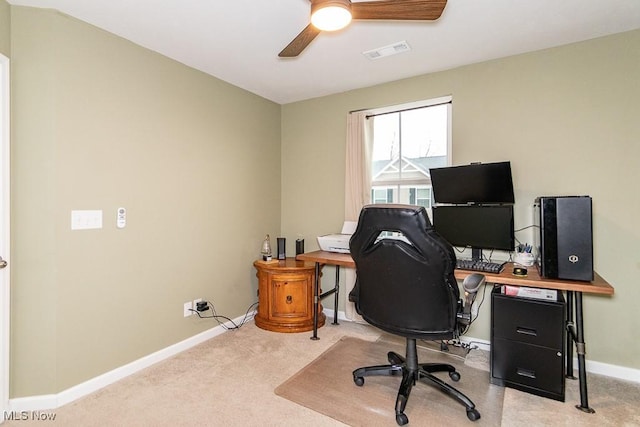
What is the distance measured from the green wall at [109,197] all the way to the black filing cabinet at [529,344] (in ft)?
7.88

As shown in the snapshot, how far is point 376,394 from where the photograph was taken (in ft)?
6.91

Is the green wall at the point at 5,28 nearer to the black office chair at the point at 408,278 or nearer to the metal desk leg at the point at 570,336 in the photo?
the black office chair at the point at 408,278

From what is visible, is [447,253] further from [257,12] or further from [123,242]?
[123,242]

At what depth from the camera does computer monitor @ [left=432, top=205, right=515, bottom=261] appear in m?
2.49

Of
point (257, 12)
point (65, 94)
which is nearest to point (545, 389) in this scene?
point (257, 12)

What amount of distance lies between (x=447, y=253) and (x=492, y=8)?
159 centimetres

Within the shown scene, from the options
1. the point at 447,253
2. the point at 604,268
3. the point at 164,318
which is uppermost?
the point at 447,253

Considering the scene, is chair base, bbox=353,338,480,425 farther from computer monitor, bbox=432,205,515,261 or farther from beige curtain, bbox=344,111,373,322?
beige curtain, bbox=344,111,373,322

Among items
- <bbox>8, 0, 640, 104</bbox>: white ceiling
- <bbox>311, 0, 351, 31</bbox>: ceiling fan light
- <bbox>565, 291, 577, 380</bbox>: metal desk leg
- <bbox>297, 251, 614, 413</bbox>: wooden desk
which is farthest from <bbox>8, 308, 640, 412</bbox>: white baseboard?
<bbox>311, 0, 351, 31</bbox>: ceiling fan light

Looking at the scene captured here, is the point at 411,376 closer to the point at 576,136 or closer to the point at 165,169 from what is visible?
the point at 576,136

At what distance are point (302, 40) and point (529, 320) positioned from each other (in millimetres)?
2292

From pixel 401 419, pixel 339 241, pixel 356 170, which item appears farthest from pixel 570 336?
pixel 356 170

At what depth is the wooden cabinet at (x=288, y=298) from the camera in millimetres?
3170

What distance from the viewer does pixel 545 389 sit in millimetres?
2049
